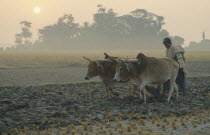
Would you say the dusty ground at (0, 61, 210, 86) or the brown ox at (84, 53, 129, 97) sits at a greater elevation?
the brown ox at (84, 53, 129, 97)

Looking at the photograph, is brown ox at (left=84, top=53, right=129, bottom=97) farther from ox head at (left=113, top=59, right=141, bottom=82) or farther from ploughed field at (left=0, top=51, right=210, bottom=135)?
ox head at (left=113, top=59, right=141, bottom=82)

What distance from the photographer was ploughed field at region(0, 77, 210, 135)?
10.1 m

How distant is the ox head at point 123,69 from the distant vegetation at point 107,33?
9466 centimetres

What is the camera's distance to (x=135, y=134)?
9.44 m

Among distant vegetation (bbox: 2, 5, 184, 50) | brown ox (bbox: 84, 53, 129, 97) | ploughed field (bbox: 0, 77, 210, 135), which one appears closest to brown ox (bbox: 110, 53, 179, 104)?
ploughed field (bbox: 0, 77, 210, 135)

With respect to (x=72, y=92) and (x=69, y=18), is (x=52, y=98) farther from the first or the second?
(x=69, y=18)

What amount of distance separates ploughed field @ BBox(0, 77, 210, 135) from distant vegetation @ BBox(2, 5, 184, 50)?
307 ft

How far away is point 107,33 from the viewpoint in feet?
359

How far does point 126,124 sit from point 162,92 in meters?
4.74

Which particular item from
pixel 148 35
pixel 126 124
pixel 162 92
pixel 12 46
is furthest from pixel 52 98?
pixel 12 46

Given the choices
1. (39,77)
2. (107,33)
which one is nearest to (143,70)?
(39,77)

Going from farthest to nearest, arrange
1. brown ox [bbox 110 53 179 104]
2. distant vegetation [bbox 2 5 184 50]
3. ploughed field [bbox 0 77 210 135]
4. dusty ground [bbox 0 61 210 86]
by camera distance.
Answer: distant vegetation [bbox 2 5 184 50], dusty ground [bbox 0 61 210 86], brown ox [bbox 110 53 179 104], ploughed field [bbox 0 77 210 135]

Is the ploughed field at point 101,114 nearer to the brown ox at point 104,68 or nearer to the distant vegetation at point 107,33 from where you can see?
the brown ox at point 104,68

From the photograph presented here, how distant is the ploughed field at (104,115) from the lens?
10.1m
